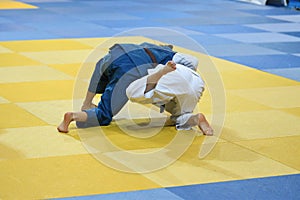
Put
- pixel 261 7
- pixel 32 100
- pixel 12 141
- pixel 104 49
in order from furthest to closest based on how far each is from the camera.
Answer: pixel 261 7 → pixel 104 49 → pixel 32 100 → pixel 12 141

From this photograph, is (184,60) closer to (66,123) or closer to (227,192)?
(66,123)

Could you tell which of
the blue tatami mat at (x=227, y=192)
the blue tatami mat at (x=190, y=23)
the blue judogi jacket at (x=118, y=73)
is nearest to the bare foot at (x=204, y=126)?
the blue judogi jacket at (x=118, y=73)

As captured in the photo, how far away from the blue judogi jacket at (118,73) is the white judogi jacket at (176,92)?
13 cm

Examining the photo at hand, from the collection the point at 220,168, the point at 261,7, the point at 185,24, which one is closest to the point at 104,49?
the point at 185,24

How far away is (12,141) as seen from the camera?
628cm

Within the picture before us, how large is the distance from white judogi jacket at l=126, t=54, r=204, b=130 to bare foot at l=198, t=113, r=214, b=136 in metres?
0.11

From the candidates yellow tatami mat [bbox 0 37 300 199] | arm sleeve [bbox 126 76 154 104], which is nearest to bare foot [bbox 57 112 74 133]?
yellow tatami mat [bbox 0 37 300 199]

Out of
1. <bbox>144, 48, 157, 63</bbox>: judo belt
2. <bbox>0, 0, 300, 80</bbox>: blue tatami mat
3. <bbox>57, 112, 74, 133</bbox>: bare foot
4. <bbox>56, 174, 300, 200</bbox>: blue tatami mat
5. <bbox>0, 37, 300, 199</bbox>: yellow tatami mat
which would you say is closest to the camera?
<bbox>56, 174, 300, 200</bbox>: blue tatami mat

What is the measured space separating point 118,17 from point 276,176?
9.68 metres

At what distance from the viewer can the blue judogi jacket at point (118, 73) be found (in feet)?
21.4

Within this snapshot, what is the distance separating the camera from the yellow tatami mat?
539 cm

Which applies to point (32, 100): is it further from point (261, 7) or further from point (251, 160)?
point (261, 7)

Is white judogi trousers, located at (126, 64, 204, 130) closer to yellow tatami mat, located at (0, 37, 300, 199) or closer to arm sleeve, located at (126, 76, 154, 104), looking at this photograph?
arm sleeve, located at (126, 76, 154, 104)

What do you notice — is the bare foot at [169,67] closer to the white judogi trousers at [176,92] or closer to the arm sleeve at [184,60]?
the white judogi trousers at [176,92]
